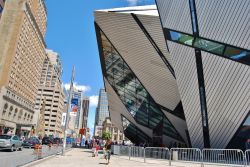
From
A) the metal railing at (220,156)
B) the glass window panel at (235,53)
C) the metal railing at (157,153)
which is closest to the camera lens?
the metal railing at (220,156)

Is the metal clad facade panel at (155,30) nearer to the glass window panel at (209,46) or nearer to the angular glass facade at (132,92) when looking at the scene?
the glass window panel at (209,46)

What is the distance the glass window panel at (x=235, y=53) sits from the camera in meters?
20.5

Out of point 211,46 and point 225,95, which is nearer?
point 211,46

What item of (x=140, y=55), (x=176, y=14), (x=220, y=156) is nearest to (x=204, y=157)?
(x=220, y=156)

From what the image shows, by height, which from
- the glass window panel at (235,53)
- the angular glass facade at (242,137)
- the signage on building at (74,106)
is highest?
the glass window panel at (235,53)

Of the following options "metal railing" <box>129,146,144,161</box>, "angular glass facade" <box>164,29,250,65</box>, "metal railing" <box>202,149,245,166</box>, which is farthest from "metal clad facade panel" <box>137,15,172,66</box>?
"metal railing" <box>202,149,245,166</box>

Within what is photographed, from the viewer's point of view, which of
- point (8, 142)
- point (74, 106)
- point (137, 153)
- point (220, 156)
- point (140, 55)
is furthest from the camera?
point (140, 55)

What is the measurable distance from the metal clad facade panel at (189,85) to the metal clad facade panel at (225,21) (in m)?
2.53

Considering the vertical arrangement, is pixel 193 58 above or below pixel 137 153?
above

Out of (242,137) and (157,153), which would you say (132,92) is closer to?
(242,137)

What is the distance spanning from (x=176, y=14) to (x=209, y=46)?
396 cm

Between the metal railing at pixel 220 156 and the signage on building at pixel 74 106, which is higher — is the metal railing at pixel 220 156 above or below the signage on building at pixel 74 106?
below

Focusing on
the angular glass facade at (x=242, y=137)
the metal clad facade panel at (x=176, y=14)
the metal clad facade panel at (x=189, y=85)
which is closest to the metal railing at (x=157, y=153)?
the metal clad facade panel at (x=189, y=85)

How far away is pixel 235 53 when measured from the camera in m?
20.9
